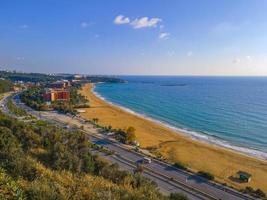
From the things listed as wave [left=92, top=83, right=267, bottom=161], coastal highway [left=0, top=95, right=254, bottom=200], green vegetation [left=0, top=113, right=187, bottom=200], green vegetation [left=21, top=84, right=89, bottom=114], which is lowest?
wave [left=92, top=83, right=267, bottom=161]

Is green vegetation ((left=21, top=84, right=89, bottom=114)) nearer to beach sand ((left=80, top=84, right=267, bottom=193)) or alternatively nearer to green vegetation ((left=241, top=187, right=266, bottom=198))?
beach sand ((left=80, top=84, right=267, bottom=193))

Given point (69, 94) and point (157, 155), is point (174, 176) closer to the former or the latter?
point (157, 155)

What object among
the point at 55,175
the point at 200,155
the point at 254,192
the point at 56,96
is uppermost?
the point at 55,175

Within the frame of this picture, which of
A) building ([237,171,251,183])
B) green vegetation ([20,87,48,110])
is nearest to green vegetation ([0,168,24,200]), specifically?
building ([237,171,251,183])

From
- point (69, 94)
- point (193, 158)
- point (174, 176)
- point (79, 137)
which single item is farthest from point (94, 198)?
point (69, 94)

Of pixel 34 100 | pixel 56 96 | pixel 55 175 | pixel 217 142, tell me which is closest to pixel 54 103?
pixel 34 100

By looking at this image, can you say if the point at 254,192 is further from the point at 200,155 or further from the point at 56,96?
the point at 56,96

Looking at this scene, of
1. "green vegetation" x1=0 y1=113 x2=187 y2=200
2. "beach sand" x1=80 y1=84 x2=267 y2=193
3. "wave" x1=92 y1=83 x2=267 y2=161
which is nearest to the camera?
"green vegetation" x1=0 y1=113 x2=187 y2=200

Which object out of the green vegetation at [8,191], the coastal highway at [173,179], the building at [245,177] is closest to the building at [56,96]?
the coastal highway at [173,179]
